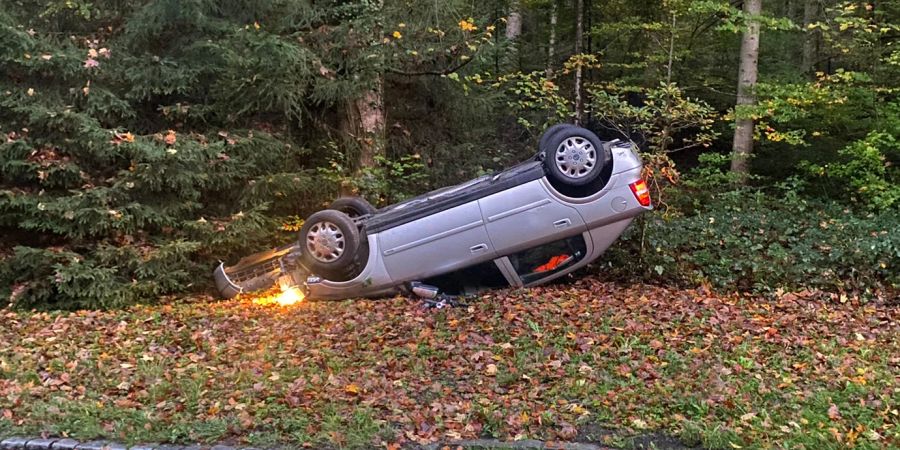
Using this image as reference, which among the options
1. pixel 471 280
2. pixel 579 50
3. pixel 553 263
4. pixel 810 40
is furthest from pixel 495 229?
pixel 810 40

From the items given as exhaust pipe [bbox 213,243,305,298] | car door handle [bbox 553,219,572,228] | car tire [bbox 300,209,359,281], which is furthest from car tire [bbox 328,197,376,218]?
car door handle [bbox 553,219,572,228]

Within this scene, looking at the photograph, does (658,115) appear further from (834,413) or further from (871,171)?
(834,413)

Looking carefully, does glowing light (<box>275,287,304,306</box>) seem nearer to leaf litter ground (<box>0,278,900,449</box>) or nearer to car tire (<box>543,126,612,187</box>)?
leaf litter ground (<box>0,278,900,449</box>)

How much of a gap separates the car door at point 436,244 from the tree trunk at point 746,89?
21.1ft

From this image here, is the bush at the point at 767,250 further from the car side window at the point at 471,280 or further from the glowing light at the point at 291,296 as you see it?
the glowing light at the point at 291,296

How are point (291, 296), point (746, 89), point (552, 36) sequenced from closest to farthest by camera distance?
point (291, 296), point (746, 89), point (552, 36)

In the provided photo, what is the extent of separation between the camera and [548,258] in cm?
860

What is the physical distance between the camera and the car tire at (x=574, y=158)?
796cm

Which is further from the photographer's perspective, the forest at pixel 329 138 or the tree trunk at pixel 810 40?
the tree trunk at pixel 810 40

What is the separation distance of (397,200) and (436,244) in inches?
138

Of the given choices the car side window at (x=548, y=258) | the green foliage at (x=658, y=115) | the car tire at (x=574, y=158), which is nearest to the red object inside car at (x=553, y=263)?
the car side window at (x=548, y=258)

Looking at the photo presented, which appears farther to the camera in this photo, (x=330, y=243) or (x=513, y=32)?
(x=513, y=32)

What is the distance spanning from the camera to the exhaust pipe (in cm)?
923

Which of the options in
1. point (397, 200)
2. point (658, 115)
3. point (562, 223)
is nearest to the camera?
point (562, 223)
